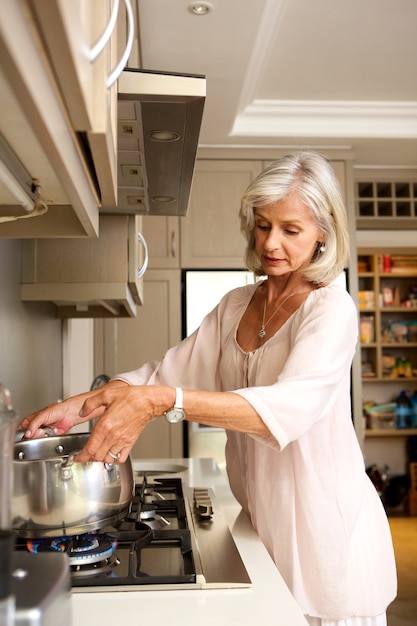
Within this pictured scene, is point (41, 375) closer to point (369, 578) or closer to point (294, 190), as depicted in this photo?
point (294, 190)

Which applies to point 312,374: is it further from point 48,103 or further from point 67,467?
point 48,103

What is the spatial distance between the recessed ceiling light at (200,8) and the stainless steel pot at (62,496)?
2.06 m

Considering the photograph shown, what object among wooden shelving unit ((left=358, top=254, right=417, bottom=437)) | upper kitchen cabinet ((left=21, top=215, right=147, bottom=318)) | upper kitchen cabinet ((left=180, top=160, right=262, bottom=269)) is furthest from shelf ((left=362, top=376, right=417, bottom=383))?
upper kitchen cabinet ((left=21, top=215, right=147, bottom=318))

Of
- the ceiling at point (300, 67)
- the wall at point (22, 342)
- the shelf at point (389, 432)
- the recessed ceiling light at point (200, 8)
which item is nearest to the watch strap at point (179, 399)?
the wall at point (22, 342)

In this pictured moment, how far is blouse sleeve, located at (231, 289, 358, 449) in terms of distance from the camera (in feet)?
3.45

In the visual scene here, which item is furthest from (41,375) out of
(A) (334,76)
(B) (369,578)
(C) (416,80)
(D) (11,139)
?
(C) (416,80)

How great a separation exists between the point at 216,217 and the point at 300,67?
953 millimetres

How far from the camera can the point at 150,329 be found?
12.3 feet

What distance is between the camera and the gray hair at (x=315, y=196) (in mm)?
1320

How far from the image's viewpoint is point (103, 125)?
598 mm

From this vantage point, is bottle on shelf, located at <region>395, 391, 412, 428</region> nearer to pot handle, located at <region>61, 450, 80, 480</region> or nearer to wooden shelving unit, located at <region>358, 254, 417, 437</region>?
wooden shelving unit, located at <region>358, 254, 417, 437</region>

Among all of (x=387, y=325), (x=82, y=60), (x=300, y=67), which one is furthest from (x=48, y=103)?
(x=387, y=325)

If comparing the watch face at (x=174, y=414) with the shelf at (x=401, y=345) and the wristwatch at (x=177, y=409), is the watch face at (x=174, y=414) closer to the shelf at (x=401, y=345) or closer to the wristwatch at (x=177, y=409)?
the wristwatch at (x=177, y=409)

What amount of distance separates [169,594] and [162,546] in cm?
→ 20
